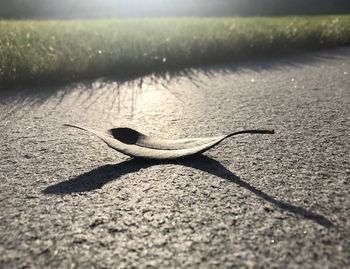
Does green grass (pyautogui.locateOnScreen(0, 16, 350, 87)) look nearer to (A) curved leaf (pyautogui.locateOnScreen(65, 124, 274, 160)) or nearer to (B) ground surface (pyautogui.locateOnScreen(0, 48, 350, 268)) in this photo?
(B) ground surface (pyautogui.locateOnScreen(0, 48, 350, 268))

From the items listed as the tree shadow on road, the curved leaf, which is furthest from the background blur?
the tree shadow on road

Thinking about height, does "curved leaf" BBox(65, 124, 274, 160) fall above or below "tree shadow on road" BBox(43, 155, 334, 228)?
above

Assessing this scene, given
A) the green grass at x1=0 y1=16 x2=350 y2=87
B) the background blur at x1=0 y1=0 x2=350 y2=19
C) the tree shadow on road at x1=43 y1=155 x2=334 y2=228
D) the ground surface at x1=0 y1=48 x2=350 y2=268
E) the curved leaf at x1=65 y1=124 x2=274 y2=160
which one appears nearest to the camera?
the ground surface at x1=0 y1=48 x2=350 y2=268

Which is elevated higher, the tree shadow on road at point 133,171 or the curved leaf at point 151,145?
the curved leaf at point 151,145

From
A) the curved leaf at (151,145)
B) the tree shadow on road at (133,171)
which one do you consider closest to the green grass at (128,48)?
the curved leaf at (151,145)

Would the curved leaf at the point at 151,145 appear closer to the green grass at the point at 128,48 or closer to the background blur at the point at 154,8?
the green grass at the point at 128,48

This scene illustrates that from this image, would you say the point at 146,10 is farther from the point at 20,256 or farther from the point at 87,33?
the point at 20,256

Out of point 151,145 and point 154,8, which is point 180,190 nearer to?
point 151,145
